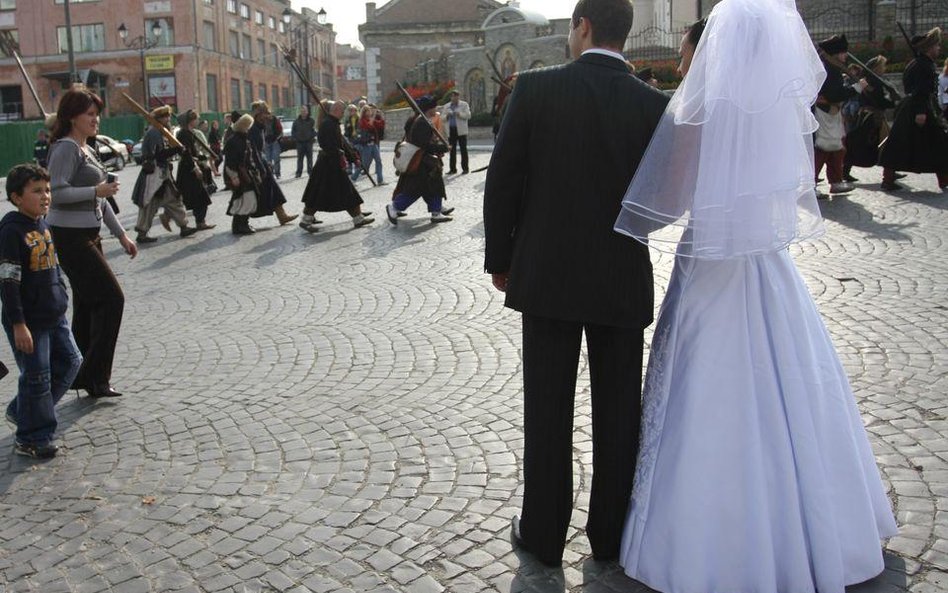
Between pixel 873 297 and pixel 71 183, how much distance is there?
235 inches

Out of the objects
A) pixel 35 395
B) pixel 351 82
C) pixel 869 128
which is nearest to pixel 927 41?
pixel 869 128

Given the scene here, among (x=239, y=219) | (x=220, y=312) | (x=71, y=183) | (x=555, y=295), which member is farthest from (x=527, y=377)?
(x=239, y=219)

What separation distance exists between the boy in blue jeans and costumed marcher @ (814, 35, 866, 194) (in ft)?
33.5

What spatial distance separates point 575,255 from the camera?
129 inches

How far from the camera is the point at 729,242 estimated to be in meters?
3.08

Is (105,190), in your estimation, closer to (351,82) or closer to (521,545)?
(521,545)

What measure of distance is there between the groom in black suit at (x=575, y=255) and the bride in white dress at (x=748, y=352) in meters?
0.15

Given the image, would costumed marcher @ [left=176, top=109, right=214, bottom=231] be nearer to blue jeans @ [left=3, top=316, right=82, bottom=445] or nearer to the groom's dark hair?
blue jeans @ [left=3, top=316, right=82, bottom=445]

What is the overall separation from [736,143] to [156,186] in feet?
39.2

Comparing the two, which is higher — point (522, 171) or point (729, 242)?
point (522, 171)

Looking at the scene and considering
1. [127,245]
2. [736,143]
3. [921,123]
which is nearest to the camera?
[736,143]

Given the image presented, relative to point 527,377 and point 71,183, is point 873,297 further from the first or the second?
point 71,183

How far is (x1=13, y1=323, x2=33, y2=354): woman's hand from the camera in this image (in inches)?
186

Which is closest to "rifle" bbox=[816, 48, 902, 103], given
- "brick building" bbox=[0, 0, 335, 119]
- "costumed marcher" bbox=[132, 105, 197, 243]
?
"costumed marcher" bbox=[132, 105, 197, 243]
